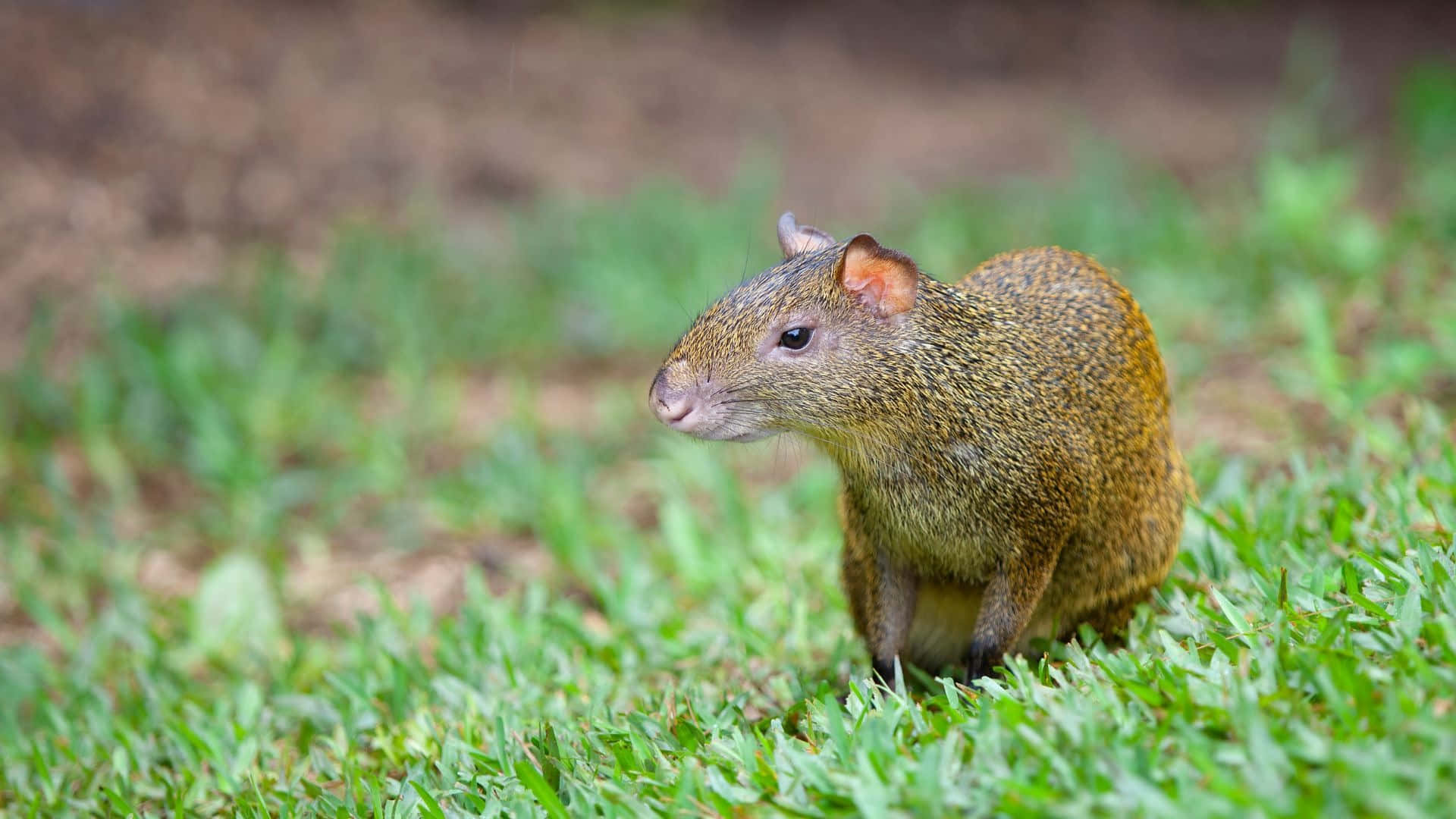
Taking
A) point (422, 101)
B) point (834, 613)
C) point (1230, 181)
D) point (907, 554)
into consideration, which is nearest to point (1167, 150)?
point (1230, 181)

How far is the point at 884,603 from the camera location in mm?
3002

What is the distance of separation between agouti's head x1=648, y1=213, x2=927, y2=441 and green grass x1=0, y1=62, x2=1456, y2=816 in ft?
2.03

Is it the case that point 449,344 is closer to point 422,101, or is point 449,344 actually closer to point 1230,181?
point 422,101

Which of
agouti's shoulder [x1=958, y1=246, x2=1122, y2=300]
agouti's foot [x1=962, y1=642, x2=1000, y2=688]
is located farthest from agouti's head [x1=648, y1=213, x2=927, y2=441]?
agouti's foot [x1=962, y1=642, x2=1000, y2=688]

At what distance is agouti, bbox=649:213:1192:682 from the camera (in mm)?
2779

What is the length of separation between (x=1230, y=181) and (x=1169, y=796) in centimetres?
704

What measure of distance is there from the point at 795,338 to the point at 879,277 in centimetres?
23

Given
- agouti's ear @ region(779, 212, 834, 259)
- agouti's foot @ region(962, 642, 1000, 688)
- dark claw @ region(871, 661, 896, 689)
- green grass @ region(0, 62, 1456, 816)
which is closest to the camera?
green grass @ region(0, 62, 1456, 816)

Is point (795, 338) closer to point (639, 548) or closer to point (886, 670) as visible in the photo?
point (886, 670)

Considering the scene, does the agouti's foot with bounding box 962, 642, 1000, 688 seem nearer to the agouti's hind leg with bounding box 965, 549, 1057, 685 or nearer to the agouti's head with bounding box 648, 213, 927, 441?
the agouti's hind leg with bounding box 965, 549, 1057, 685

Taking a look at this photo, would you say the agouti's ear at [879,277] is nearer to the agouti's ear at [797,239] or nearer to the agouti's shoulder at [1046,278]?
the agouti's ear at [797,239]

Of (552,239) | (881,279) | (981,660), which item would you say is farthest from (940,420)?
(552,239)

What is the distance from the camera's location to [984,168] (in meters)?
9.20

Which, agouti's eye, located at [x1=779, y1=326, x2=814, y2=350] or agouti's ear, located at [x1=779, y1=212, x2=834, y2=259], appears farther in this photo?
agouti's ear, located at [x1=779, y1=212, x2=834, y2=259]
